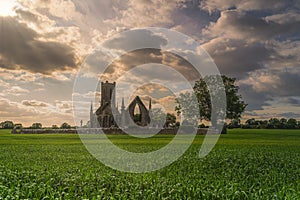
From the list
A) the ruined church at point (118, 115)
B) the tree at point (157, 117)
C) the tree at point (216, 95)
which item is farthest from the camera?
the tree at point (157, 117)

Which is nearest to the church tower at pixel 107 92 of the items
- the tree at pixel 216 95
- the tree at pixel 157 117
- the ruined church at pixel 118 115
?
the ruined church at pixel 118 115

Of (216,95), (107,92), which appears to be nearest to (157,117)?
(107,92)

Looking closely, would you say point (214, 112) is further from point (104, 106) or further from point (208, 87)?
point (104, 106)

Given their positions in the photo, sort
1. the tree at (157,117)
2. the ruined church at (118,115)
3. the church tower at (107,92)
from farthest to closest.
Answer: the church tower at (107,92) < the tree at (157,117) < the ruined church at (118,115)

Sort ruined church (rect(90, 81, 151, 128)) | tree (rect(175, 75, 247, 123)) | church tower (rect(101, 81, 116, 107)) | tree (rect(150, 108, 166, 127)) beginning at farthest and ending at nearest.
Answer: church tower (rect(101, 81, 116, 107)) < tree (rect(150, 108, 166, 127)) < ruined church (rect(90, 81, 151, 128)) < tree (rect(175, 75, 247, 123))

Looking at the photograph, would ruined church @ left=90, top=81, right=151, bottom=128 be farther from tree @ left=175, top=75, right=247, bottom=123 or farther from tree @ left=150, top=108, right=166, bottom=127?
tree @ left=175, top=75, right=247, bottom=123

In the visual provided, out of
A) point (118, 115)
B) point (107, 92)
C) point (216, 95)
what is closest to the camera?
point (216, 95)

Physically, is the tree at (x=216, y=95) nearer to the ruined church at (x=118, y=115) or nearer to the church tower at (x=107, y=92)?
the ruined church at (x=118, y=115)

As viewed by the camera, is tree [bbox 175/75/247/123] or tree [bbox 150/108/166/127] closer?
tree [bbox 175/75/247/123]

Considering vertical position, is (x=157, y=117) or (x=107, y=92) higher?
(x=107, y=92)

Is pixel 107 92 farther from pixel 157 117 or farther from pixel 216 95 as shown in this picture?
pixel 216 95

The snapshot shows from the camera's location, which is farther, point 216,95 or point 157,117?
point 157,117

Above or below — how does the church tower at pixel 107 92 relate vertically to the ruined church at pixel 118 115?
above

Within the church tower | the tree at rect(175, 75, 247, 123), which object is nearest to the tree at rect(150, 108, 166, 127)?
the church tower
